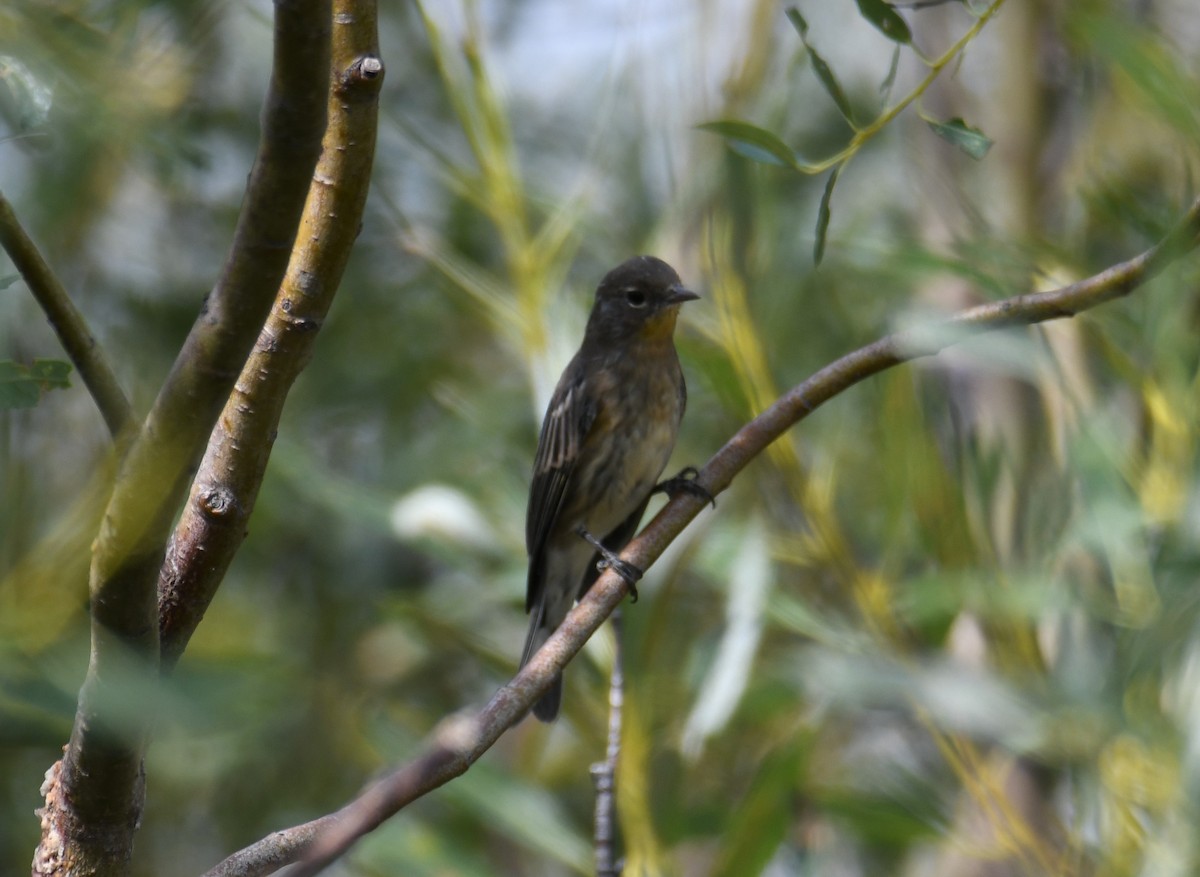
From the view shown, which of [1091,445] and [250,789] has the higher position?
[1091,445]

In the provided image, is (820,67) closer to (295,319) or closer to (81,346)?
(295,319)

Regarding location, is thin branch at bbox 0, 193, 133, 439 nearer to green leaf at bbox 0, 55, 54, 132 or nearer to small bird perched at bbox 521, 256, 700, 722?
green leaf at bbox 0, 55, 54, 132

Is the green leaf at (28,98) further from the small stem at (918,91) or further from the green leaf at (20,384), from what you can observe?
the small stem at (918,91)

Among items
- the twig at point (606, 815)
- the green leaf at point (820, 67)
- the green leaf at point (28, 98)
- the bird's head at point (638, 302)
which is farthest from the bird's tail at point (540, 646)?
the green leaf at point (28, 98)

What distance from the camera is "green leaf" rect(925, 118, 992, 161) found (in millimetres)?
1455

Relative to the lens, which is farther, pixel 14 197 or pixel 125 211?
pixel 125 211

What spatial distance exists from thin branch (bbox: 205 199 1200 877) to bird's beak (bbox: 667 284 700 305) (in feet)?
4.77

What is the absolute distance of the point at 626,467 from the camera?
3939mm

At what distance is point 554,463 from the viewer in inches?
161

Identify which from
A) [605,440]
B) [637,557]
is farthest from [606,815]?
[605,440]

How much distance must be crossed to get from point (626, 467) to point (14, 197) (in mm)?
2125

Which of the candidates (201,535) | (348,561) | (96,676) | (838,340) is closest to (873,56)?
(838,340)

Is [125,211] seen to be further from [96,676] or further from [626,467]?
[96,676]

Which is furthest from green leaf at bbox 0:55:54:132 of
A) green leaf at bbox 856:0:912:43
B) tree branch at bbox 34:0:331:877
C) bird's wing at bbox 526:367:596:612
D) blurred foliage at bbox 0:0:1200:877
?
bird's wing at bbox 526:367:596:612
